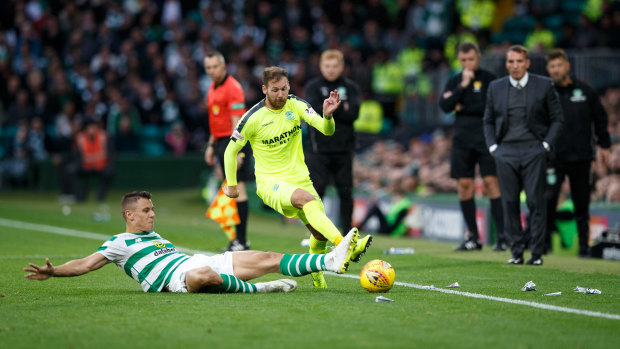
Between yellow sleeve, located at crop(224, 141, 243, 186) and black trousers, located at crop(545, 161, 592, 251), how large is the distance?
4.43 m

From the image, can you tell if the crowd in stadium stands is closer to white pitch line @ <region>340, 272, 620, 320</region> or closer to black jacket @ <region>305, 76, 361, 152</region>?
black jacket @ <region>305, 76, 361, 152</region>

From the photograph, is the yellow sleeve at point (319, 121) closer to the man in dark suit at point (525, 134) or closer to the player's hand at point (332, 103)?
the player's hand at point (332, 103)

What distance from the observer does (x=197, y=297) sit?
24.3 feet

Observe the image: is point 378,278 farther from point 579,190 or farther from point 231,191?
point 579,190

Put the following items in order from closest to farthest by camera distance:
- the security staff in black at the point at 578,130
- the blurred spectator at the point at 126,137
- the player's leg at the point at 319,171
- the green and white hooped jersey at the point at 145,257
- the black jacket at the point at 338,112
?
the green and white hooped jersey at the point at 145,257 → the security staff in black at the point at 578,130 → the black jacket at the point at 338,112 → the player's leg at the point at 319,171 → the blurred spectator at the point at 126,137

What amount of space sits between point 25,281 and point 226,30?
56.2ft

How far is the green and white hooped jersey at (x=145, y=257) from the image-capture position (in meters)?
7.52

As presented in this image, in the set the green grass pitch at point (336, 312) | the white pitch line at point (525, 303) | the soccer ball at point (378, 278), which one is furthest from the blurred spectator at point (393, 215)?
the soccer ball at point (378, 278)

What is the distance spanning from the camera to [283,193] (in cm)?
816

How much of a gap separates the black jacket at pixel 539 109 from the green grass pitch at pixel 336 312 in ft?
4.57

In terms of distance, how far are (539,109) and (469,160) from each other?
1.92 meters

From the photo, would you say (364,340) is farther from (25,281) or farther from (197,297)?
(25,281)

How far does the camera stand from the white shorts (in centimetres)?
763

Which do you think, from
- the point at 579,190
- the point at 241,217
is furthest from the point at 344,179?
the point at 579,190
